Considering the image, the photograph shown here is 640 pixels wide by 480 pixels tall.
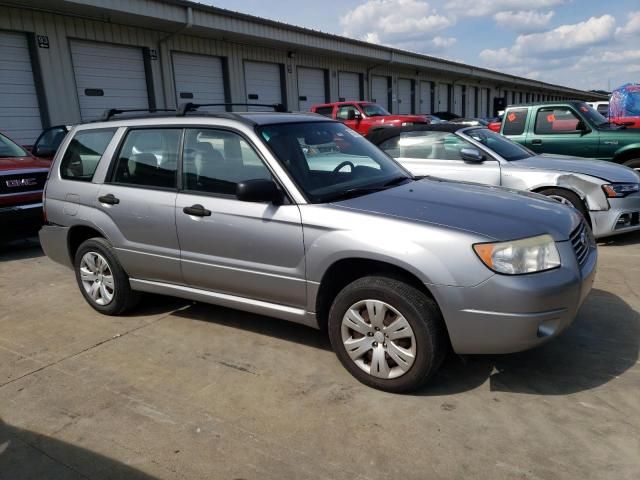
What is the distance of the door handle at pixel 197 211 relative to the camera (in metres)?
3.64

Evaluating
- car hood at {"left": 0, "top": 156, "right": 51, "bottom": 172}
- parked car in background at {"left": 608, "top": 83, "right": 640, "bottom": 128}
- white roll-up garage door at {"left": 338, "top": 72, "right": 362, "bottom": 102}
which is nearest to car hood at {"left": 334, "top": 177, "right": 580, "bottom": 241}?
car hood at {"left": 0, "top": 156, "right": 51, "bottom": 172}

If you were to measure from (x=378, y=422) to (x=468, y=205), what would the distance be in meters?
1.45

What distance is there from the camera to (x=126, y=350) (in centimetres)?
386

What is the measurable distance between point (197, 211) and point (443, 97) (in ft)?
110

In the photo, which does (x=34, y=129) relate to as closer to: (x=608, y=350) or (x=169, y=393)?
(x=169, y=393)

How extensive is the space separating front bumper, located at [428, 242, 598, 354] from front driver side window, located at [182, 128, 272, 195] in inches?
60.0

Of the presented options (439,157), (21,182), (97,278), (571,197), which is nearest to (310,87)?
(439,157)

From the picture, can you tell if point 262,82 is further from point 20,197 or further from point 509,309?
point 509,309

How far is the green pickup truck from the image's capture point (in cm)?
803

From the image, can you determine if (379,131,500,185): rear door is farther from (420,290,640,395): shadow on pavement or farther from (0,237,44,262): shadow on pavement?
(0,237,44,262): shadow on pavement

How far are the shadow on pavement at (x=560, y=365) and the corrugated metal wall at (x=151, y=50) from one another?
12.5 meters

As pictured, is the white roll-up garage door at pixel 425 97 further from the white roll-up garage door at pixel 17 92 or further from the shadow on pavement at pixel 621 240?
the shadow on pavement at pixel 621 240

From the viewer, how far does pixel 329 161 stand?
12.7 feet

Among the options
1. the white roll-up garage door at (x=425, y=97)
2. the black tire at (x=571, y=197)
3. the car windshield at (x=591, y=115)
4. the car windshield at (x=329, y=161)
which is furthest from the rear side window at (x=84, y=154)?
the white roll-up garage door at (x=425, y=97)
